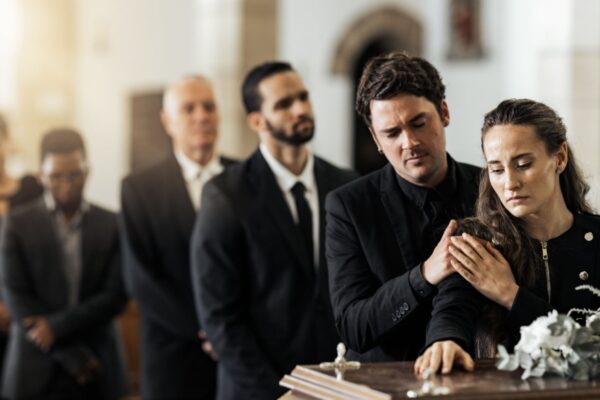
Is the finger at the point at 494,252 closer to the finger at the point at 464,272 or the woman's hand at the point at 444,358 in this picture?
the finger at the point at 464,272

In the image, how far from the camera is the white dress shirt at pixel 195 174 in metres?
5.73

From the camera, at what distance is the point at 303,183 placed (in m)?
4.62

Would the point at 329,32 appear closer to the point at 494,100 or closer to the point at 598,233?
the point at 494,100

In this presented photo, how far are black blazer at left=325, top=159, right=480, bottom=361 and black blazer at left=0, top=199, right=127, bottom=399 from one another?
9.69 feet

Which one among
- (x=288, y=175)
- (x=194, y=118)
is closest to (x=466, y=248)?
(x=288, y=175)

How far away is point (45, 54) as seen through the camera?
18.6m

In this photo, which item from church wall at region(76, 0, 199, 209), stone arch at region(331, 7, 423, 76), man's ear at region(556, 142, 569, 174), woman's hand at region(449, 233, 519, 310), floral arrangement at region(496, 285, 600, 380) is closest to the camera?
floral arrangement at region(496, 285, 600, 380)

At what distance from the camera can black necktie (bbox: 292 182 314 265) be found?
14.8 ft

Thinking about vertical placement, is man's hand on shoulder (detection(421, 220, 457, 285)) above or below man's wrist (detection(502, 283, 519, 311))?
above

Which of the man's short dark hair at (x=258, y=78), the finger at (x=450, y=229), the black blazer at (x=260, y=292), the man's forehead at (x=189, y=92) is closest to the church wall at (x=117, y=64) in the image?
the man's forehead at (x=189, y=92)

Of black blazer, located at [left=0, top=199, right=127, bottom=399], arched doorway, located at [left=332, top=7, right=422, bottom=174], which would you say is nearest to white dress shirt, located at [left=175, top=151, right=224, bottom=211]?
black blazer, located at [left=0, top=199, right=127, bottom=399]

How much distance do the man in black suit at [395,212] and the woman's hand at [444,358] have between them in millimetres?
243

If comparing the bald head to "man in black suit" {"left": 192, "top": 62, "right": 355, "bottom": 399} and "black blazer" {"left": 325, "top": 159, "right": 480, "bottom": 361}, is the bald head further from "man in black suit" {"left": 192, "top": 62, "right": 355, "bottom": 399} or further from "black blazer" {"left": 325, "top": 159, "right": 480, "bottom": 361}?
"black blazer" {"left": 325, "top": 159, "right": 480, "bottom": 361}

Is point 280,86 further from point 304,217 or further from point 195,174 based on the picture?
point 195,174
